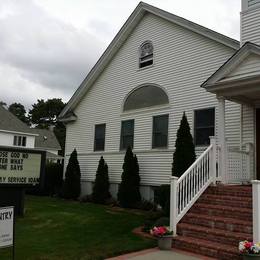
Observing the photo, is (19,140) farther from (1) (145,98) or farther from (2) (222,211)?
(2) (222,211)

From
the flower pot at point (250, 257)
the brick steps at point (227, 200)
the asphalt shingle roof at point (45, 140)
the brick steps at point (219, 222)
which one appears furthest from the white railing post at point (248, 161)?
the asphalt shingle roof at point (45, 140)

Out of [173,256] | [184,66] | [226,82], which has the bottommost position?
[173,256]

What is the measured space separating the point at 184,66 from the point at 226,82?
4812 mm

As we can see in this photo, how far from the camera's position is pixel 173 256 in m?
6.95

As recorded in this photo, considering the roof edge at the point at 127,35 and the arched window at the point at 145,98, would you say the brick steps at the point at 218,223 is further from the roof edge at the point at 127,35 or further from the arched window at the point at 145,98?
the arched window at the point at 145,98

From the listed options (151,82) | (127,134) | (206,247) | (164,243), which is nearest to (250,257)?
(206,247)

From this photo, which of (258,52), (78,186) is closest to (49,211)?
(78,186)

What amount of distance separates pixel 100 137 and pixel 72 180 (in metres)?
2.48

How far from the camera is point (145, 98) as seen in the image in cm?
1556

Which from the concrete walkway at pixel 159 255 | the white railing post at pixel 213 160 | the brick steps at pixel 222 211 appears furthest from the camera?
the white railing post at pixel 213 160

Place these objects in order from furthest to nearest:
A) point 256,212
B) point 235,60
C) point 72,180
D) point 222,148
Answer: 1. point 72,180
2. point 222,148
3. point 235,60
4. point 256,212

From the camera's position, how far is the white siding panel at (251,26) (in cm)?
1111

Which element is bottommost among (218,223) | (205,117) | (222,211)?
(218,223)

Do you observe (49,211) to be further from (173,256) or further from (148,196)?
(173,256)
